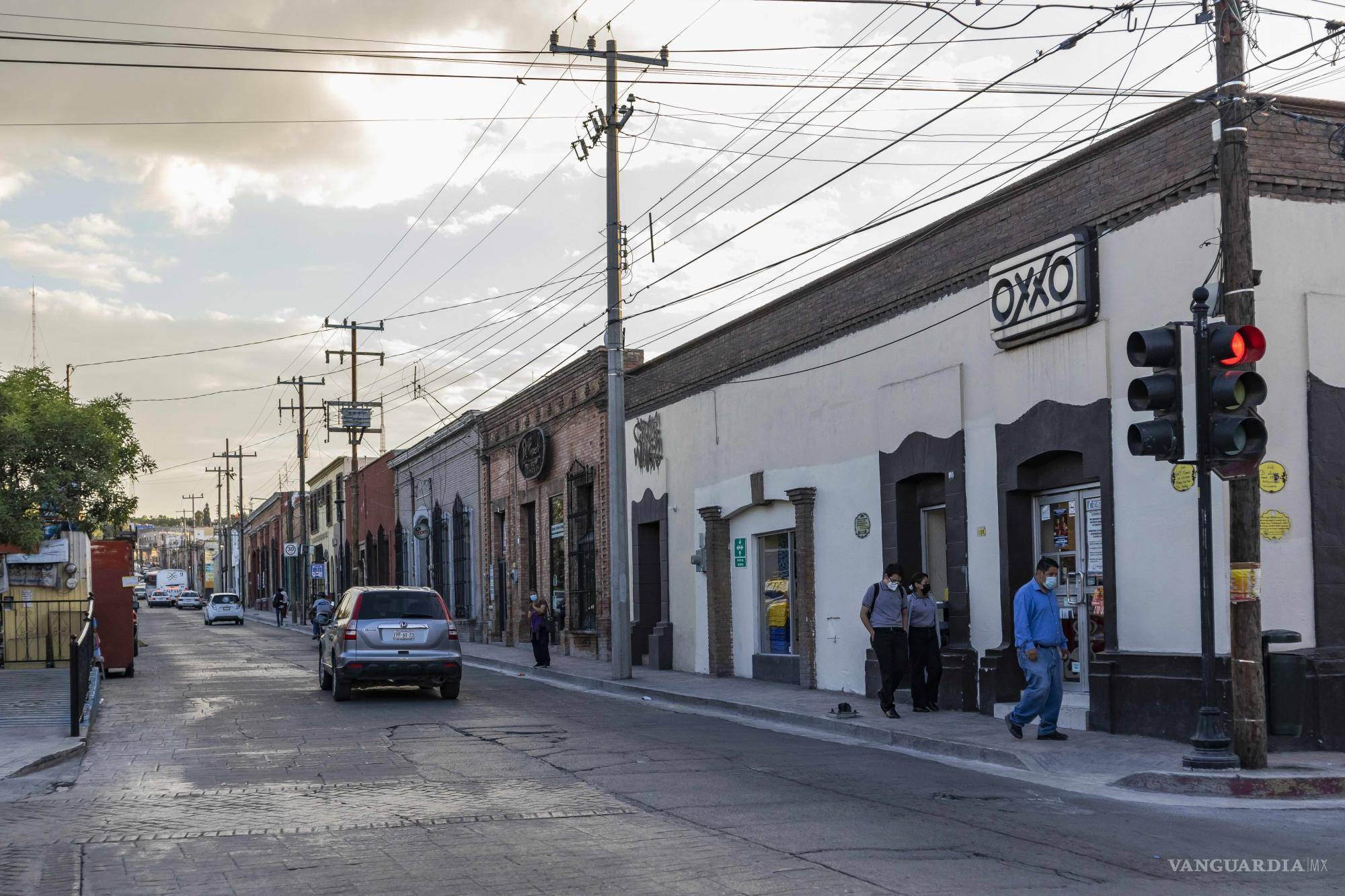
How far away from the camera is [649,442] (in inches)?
1093

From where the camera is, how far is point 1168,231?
13.6 m

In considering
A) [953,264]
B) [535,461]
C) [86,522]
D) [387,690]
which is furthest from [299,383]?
[953,264]

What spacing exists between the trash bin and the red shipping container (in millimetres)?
20078

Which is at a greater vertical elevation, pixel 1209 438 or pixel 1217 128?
pixel 1217 128

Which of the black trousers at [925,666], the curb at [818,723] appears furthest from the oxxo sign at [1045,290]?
the curb at [818,723]

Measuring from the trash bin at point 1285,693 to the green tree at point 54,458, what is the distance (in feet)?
69.8

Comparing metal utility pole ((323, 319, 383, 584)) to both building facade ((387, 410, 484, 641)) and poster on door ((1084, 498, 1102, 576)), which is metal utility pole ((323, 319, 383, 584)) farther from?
poster on door ((1084, 498, 1102, 576))

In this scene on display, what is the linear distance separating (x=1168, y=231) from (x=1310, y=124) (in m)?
1.69

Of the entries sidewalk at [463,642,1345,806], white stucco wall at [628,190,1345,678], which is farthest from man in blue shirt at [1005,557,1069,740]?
white stucco wall at [628,190,1345,678]

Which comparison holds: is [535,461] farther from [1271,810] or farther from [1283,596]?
[1271,810]

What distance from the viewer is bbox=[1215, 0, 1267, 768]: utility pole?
11203 millimetres

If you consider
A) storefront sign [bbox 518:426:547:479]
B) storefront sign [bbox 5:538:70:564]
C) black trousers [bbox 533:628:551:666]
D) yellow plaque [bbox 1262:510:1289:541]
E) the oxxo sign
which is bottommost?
black trousers [bbox 533:628:551:666]

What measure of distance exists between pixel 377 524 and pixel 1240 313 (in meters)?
50.2

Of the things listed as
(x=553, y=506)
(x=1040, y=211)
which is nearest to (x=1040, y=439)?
(x=1040, y=211)
